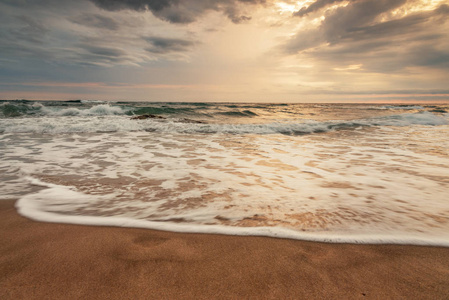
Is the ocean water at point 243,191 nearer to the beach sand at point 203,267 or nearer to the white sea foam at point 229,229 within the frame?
the white sea foam at point 229,229

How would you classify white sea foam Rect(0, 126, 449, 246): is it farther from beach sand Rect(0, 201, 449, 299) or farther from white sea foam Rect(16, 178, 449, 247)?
beach sand Rect(0, 201, 449, 299)

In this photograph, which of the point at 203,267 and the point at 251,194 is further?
the point at 251,194

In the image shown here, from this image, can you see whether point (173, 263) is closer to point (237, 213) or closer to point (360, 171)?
point (237, 213)

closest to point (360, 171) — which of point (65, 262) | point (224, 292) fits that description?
point (224, 292)

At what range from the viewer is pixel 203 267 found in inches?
56.7

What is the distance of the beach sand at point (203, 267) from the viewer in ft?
4.06

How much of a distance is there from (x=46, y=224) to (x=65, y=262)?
2.51ft

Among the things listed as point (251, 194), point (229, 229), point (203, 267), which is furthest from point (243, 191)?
point (203, 267)

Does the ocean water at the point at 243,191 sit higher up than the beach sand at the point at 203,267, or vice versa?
the beach sand at the point at 203,267

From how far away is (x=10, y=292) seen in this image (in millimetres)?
1239

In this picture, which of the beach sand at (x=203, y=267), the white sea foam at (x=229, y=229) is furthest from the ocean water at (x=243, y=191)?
the beach sand at (x=203, y=267)

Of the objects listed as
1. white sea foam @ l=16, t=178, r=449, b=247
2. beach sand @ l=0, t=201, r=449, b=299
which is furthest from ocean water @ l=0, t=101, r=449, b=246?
beach sand @ l=0, t=201, r=449, b=299

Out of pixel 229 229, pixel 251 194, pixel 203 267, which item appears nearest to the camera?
pixel 203 267

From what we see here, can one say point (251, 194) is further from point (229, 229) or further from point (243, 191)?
point (229, 229)
